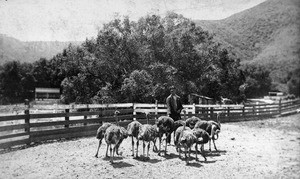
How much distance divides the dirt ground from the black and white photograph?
1.4 inches

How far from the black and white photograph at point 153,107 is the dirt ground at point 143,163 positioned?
3 cm

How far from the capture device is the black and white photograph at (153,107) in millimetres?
9461

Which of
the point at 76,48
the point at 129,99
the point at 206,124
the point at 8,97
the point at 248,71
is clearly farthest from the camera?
the point at 248,71

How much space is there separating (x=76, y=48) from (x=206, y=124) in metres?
28.0

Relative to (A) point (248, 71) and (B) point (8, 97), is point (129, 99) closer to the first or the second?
(B) point (8, 97)

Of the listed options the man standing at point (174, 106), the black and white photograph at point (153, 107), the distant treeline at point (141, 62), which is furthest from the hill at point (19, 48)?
the distant treeline at point (141, 62)

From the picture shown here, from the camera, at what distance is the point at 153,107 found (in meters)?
22.2

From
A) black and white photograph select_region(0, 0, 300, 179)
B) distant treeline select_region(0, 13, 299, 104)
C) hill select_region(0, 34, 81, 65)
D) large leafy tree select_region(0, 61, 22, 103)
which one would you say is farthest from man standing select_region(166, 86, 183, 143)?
large leafy tree select_region(0, 61, 22, 103)

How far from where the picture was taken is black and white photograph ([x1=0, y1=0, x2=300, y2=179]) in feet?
31.0

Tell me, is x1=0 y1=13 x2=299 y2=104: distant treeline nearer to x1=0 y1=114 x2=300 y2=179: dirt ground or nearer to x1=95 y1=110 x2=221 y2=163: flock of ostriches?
x1=95 y1=110 x2=221 y2=163: flock of ostriches

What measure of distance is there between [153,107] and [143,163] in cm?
1266

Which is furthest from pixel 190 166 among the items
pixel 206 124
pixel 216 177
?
pixel 206 124

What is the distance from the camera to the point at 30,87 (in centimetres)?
7319

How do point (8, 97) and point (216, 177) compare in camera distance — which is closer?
point (216, 177)
